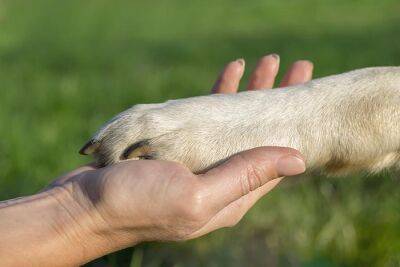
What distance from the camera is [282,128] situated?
8.76ft

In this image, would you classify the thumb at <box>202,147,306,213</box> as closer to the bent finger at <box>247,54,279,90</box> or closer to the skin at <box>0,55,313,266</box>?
the skin at <box>0,55,313,266</box>

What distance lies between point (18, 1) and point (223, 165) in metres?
20.6

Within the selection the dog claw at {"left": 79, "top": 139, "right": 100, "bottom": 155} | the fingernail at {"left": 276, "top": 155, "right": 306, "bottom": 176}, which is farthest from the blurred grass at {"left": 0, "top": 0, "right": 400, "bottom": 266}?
the dog claw at {"left": 79, "top": 139, "right": 100, "bottom": 155}

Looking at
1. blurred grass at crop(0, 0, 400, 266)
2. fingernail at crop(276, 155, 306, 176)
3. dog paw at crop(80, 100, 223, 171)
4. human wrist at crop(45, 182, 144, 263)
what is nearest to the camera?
fingernail at crop(276, 155, 306, 176)

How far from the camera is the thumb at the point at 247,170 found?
2.49 m

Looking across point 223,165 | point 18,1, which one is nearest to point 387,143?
point 223,165

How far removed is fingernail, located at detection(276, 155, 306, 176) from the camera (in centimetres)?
248

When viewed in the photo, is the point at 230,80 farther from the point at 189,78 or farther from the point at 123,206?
the point at 189,78

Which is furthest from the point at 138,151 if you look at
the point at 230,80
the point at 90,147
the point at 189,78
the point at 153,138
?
the point at 189,78

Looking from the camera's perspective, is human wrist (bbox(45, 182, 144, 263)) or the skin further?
human wrist (bbox(45, 182, 144, 263))

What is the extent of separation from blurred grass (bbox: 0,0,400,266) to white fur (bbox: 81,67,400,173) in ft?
0.93

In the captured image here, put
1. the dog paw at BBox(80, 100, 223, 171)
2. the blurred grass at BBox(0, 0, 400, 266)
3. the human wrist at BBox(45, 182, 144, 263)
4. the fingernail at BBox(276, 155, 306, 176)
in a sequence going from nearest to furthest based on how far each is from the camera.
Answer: the fingernail at BBox(276, 155, 306, 176) → the dog paw at BBox(80, 100, 223, 171) → the human wrist at BBox(45, 182, 144, 263) → the blurred grass at BBox(0, 0, 400, 266)

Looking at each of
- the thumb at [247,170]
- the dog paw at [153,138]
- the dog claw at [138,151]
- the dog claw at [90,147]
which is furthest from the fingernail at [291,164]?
the dog claw at [90,147]

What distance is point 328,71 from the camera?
8930 mm
